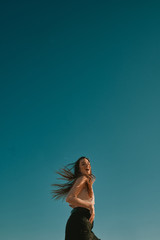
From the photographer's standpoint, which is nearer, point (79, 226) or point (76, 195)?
point (79, 226)

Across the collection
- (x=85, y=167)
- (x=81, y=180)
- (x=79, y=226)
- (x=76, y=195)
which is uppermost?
(x=85, y=167)

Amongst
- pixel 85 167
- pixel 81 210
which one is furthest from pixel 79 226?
pixel 85 167

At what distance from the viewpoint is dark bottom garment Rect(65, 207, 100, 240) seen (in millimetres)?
4516

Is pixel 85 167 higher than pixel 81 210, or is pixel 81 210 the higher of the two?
pixel 85 167

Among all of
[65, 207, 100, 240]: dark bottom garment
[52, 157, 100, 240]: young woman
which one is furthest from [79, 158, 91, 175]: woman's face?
[65, 207, 100, 240]: dark bottom garment

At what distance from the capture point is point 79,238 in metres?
4.47

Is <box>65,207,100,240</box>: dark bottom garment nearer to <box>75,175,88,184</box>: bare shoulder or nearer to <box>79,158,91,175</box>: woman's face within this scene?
<box>75,175,88,184</box>: bare shoulder

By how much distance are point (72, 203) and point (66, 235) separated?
2.03 feet

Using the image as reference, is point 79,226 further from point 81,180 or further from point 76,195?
point 81,180

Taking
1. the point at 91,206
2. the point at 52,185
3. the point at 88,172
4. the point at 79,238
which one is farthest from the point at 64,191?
the point at 79,238

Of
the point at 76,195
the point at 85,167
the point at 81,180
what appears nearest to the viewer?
the point at 76,195

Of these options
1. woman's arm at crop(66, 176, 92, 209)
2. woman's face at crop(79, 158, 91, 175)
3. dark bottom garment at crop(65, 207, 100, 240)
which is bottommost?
dark bottom garment at crop(65, 207, 100, 240)

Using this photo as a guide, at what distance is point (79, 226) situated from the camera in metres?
4.60

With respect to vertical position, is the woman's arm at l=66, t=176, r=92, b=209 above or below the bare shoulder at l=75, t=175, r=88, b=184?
below
